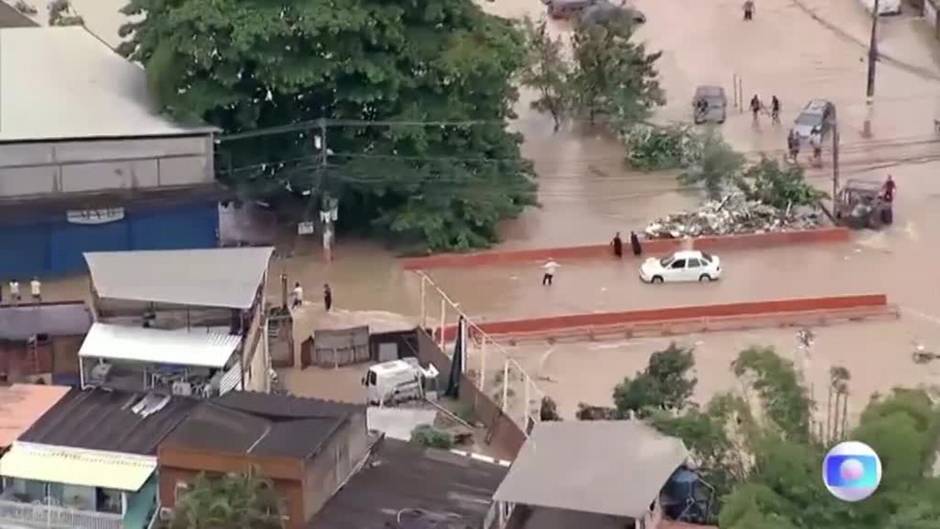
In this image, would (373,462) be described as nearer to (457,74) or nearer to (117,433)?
(117,433)

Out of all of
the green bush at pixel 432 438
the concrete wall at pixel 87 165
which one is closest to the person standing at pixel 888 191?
the concrete wall at pixel 87 165

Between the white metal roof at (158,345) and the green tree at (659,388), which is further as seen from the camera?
the green tree at (659,388)

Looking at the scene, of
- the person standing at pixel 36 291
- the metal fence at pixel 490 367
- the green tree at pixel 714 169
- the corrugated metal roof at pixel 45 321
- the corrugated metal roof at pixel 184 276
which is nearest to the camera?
the corrugated metal roof at pixel 184 276

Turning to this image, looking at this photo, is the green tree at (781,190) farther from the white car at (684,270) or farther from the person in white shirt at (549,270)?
the person in white shirt at (549,270)

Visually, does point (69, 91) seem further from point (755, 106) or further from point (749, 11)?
point (749, 11)

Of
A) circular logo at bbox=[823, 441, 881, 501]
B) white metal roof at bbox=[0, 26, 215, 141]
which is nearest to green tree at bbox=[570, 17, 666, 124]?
white metal roof at bbox=[0, 26, 215, 141]

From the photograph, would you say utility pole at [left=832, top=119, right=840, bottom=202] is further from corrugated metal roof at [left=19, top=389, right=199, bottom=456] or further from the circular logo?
the circular logo

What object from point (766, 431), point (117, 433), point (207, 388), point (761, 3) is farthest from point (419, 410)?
point (761, 3)

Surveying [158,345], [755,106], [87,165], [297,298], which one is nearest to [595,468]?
[158,345]
